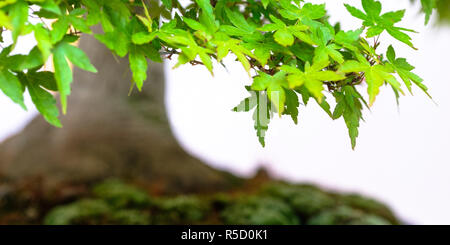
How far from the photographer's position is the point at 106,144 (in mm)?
3840

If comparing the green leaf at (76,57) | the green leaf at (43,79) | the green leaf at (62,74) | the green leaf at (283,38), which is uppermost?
the green leaf at (283,38)

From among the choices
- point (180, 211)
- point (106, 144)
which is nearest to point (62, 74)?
point (180, 211)

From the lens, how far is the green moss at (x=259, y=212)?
3273mm

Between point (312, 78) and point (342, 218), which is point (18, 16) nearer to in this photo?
point (312, 78)

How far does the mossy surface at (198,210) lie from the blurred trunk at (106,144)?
8.7 inches

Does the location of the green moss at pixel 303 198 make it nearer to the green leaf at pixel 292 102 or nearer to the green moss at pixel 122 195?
the green moss at pixel 122 195

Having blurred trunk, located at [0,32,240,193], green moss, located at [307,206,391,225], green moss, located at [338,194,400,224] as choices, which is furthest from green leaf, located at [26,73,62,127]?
green moss, located at [338,194,400,224]

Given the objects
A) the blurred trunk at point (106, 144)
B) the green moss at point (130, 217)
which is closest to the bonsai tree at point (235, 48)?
the green moss at point (130, 217)

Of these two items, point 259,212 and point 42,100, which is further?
point 259,212

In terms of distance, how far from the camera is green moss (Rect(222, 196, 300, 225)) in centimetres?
327

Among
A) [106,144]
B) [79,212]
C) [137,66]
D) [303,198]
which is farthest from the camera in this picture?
[303,198]

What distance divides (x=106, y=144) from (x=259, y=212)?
1743 mm
